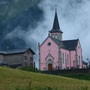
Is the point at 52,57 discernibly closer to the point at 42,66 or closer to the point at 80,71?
the point at 42,66

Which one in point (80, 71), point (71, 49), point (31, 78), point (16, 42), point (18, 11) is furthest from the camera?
point (18, 11)

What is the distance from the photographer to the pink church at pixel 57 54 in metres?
88.5

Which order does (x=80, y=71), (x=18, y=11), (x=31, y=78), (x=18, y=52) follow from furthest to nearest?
(x=18, y=11), (x=18, y=52), (x=80, y=71), (x=31, y=78)

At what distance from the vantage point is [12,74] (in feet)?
143

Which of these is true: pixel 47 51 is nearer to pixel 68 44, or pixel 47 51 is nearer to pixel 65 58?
pixel 65 58

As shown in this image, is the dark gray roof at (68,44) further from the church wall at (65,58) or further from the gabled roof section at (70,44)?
the church wall at (65,58)

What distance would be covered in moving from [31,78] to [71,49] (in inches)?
2053

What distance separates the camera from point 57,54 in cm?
8838

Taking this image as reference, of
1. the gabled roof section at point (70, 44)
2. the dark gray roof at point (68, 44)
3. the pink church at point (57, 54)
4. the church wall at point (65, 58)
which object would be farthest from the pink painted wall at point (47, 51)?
the gabled roof section at point (70, 44)

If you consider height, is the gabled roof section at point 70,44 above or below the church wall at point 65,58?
above

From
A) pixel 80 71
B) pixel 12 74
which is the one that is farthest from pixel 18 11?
pixel 12 74

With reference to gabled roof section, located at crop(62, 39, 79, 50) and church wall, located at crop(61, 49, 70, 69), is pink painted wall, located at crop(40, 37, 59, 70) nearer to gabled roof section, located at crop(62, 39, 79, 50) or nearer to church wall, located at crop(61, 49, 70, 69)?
church wall, located at crop(61, 49, 70, 69)

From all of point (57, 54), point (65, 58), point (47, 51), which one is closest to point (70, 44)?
point (65, 58)

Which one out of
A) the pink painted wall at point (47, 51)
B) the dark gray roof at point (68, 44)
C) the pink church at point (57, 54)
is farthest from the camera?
the dark gray roof at point (68, 44)
